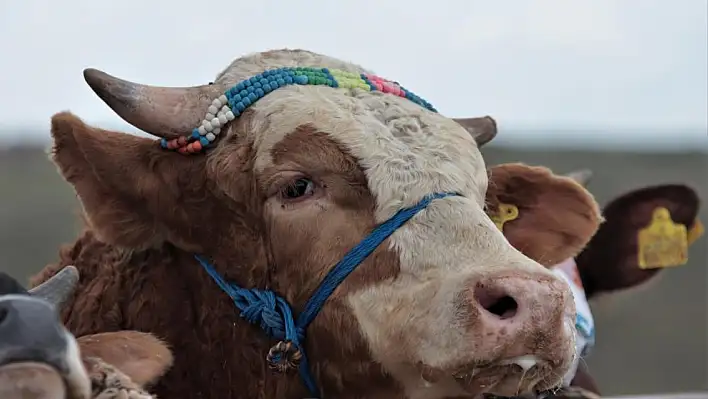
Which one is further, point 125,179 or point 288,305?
point 125,179

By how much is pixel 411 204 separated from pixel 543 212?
114cm

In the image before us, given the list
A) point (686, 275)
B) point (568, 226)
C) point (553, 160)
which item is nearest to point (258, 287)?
point (568, 226)

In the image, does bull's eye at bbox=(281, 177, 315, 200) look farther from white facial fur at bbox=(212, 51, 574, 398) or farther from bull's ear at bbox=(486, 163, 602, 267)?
bull's ear at bbox=(486, 163, 602, 267)

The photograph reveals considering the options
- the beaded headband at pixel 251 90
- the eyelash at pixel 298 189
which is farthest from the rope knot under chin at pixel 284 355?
the beaded headband at pixel 251 90

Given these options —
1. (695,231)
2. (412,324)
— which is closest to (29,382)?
(412,324)

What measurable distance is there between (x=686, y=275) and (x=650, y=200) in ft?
73.8

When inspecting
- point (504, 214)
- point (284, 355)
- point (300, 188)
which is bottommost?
point (284, 355)

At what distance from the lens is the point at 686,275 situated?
27062 millimetres

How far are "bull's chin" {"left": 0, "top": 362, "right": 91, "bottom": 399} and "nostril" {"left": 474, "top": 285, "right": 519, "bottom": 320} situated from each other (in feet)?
3.77

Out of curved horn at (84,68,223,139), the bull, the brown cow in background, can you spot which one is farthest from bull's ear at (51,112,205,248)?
the brown cow in background

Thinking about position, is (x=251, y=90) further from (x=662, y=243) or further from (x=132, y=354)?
(x=662, y=243)

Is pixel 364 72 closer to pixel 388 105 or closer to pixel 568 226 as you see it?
pixel 388 105

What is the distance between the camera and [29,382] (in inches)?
69.9

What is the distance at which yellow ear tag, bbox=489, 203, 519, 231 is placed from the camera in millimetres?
3801
